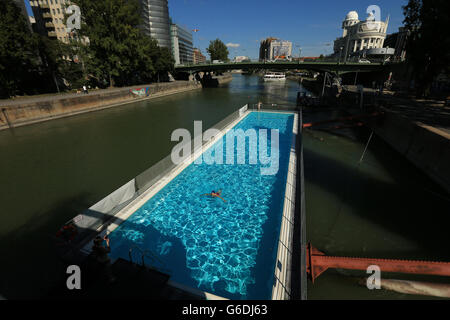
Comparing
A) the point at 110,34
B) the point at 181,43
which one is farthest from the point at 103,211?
the point at 181,43

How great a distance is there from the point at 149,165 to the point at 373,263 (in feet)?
53.7

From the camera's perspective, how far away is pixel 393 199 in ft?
46.1

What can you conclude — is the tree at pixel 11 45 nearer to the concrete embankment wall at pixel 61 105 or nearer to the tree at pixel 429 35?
the concrete embankment wall at pixel 61 105

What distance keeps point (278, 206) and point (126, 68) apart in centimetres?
5011

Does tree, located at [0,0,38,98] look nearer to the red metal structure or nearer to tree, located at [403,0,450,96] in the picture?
the red metal structure

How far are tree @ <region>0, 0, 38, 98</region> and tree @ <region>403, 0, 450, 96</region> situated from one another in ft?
179

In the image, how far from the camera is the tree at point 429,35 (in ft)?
75.6

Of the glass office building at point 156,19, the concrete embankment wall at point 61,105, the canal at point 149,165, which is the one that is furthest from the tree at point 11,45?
the glass office building at point 156,19

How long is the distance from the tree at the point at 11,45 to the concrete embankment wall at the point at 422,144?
50.5 meters

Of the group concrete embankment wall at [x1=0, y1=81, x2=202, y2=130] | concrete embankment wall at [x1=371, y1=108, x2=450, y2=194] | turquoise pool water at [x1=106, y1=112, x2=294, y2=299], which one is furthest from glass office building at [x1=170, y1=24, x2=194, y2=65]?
turquoise pool water at [x1=106, y1=112, x2=294, y2=299]

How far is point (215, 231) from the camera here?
36.4 feet

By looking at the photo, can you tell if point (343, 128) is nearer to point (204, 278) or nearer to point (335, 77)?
point (204, 278)

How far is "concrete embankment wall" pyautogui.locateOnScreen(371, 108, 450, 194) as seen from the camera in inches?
605

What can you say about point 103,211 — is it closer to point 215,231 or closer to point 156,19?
point 215,231
